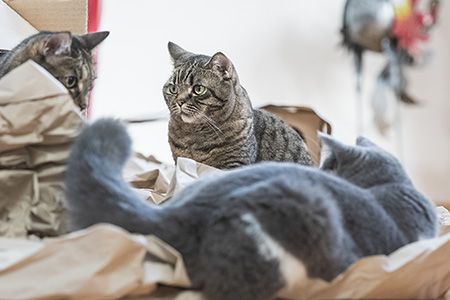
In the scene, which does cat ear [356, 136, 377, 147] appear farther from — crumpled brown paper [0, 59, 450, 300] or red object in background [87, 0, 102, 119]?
red object in background [87, 0, 102, 119]

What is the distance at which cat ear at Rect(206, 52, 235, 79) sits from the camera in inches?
65.2

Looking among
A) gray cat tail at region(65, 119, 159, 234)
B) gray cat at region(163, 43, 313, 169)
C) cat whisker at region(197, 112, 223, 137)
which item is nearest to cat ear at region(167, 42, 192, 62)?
gray cat at region(163, 43, 313, 169)

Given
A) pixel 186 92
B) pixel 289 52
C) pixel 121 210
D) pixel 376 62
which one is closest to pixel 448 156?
pixel 376 62

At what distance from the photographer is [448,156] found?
3.53 metres

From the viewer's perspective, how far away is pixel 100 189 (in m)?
0.63

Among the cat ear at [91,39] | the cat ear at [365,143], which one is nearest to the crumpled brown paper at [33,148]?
the cat ear at [91,39]

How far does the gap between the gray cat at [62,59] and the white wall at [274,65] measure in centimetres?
149

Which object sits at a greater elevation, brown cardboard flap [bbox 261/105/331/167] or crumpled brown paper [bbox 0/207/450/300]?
crumpled brown paper [bbox 0/207/450/300]

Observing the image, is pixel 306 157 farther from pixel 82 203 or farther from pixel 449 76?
pixel 449 76

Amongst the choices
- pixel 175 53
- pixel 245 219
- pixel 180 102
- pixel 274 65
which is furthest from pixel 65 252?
pixel 274 65

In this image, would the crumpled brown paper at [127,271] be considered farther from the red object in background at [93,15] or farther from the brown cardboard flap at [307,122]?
the red object in background at [93,15]

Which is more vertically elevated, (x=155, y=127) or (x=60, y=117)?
(x=60, y=117)

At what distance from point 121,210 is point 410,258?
15.9 inches

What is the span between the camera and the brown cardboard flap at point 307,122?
2.21 m
